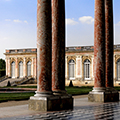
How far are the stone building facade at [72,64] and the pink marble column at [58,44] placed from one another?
43.3 meters

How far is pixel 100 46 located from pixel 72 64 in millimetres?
43732

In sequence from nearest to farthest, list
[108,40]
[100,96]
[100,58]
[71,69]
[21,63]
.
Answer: [100,96], [100,58], [108,40], [71,69], [21,63]

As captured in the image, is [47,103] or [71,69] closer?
[47,103]

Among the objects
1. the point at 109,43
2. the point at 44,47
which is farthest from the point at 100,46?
the point at 44,47

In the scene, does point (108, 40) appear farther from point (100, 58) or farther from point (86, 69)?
point (86, 69)

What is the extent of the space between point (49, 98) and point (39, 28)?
367 cm

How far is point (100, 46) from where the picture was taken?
18.7 m

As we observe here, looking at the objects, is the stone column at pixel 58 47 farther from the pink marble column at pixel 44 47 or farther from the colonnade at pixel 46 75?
the pink marble column at pixel 44 47

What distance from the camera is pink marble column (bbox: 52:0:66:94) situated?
15415mm

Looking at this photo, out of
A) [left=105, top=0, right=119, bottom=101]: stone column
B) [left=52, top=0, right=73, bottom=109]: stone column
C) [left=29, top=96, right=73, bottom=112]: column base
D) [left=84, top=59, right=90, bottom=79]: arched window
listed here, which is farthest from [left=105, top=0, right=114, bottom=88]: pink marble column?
[left=84, top=59, right=90, bottom=79]: arched window

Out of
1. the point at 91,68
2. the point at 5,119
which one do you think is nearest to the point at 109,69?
the point at 5,119

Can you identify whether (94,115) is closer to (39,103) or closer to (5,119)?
(39,103)

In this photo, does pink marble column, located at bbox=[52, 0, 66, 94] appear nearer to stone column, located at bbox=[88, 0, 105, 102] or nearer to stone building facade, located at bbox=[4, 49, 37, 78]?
stone column, located at bbox=[88, 0, 105, 102]

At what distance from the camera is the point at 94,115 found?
1265 centimetres
